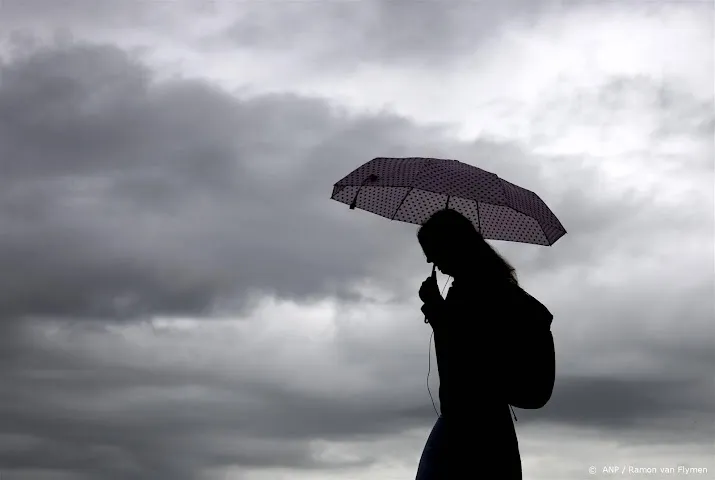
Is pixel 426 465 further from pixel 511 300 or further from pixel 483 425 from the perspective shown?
pixel 511 300

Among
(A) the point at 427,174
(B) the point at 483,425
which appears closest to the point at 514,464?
(B) the point at 483,425

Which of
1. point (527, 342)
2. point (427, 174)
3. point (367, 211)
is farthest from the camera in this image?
point (367, 211)

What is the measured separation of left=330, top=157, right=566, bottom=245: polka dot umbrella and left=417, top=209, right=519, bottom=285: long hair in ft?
2.25

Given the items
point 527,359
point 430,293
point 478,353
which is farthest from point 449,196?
point 527,359

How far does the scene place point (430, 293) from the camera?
643 cm

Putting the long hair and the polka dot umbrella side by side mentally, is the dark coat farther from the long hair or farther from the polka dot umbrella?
the polka dot umbrella

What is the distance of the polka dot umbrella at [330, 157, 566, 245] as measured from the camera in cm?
732

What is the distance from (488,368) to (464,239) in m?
0.88

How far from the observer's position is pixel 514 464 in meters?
6.41

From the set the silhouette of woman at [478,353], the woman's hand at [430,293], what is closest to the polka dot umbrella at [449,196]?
A: the silhouette of woman at [478,353]

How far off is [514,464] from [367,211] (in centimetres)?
265

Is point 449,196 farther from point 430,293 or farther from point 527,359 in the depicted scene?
point 527,359

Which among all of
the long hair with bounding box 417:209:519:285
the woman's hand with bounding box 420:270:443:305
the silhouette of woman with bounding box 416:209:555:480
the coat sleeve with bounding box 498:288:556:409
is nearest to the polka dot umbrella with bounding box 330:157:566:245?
the long hair with bounding box 417:209:519:285

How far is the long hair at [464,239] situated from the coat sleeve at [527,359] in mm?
→ 308
